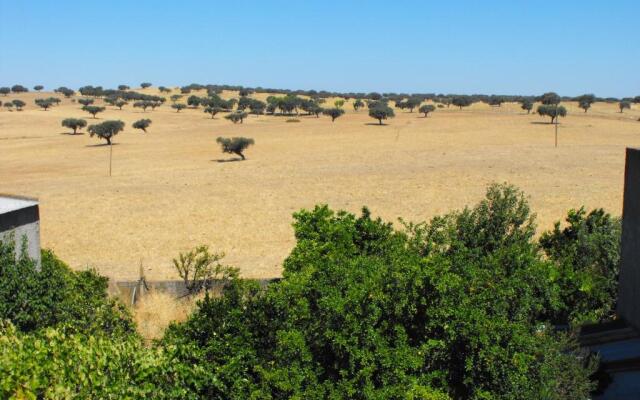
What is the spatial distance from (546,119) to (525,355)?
72.3 m

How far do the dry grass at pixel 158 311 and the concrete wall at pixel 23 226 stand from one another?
2.68 metres

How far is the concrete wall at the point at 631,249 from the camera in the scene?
13.0 meters

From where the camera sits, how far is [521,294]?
1001cm

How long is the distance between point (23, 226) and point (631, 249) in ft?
41.4

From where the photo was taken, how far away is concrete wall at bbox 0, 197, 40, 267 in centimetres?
1318

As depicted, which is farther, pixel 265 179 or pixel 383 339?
pixel 265 179

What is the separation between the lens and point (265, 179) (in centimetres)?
3816

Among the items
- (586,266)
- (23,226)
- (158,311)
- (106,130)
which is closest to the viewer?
(23,226)

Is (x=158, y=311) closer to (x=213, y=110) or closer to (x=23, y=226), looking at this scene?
(x=23, y=226)

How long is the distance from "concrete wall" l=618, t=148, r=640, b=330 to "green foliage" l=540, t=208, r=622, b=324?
530 mm

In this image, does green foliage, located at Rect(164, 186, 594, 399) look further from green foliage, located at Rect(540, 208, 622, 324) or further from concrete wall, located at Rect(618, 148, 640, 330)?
concrete wall, located at Rect(618, 148, 640, 330)

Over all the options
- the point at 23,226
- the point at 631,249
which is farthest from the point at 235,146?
the point at 631,249

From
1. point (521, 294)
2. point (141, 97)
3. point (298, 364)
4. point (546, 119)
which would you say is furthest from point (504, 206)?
point (141, 97)

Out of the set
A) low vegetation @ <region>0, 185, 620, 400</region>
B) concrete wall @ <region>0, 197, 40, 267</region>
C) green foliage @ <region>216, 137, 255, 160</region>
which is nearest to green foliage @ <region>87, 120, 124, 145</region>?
green foliage @ <region>216, 137, 255, 160</region>
